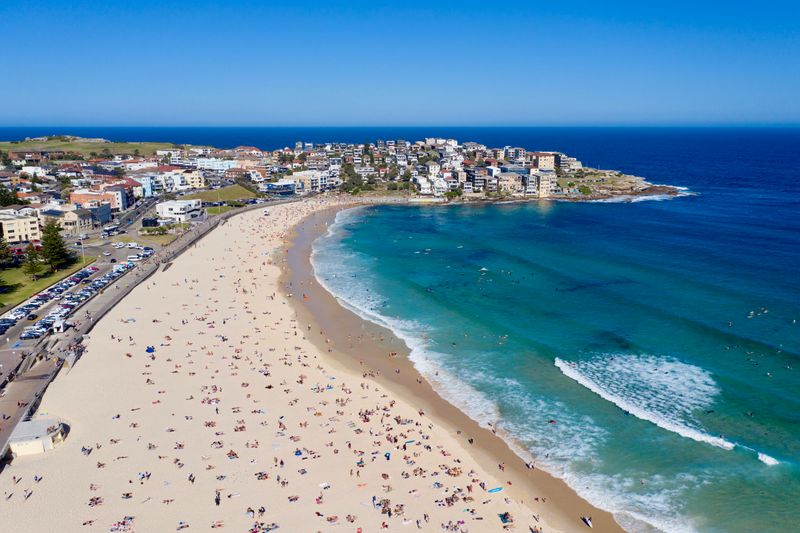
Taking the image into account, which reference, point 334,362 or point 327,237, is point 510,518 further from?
point 327,237

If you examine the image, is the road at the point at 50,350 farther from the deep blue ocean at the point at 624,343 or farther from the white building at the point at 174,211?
the white building at the point at 174,211

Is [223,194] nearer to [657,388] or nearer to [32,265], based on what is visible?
[32,265]

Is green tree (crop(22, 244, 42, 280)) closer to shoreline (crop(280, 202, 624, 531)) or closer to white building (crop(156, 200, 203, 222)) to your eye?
shoreline (crop(280, 202, 624, 531))

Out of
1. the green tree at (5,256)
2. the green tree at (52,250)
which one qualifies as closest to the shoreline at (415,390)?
the green tree at (52,250)

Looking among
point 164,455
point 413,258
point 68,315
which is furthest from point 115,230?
point 164,455

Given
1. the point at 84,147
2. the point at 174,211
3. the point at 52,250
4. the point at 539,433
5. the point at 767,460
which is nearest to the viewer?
the point at 767,460

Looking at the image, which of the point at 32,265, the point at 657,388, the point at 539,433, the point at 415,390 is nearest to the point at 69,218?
the point at 32,265
